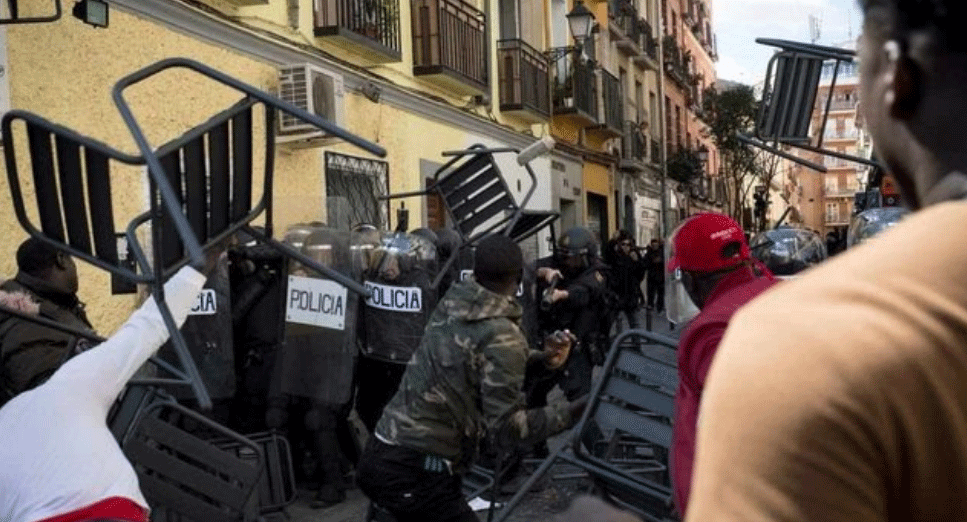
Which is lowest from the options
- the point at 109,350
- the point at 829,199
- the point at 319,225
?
the point at 829,199

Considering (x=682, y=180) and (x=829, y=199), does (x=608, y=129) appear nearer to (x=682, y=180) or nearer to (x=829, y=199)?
(x=682, y=180)

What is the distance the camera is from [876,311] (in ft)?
3.01

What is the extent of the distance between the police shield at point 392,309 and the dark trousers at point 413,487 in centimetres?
316

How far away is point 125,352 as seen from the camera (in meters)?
3.03

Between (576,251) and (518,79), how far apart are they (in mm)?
9740

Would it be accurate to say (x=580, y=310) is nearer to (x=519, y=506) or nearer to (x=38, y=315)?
(x=519, y=506)

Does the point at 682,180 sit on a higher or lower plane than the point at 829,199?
higher

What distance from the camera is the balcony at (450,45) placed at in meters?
14.6

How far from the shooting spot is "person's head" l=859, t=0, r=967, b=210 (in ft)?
3.31

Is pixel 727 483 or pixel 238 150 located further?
pixel 238 150

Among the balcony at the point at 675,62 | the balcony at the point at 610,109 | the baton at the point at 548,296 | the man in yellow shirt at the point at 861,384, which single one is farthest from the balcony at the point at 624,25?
the man in yellow shirt at the point at 861,384

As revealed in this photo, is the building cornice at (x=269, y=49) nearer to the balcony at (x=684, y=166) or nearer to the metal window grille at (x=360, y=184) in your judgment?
the metal window grille at (x=360, y=184)

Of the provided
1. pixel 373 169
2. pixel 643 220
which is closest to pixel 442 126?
pixel 373 169

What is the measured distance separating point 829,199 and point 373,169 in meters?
97.4
